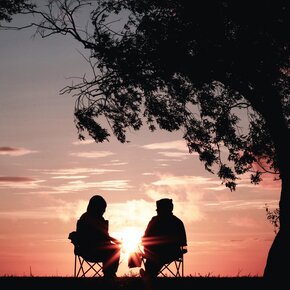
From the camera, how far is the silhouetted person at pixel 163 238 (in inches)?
462

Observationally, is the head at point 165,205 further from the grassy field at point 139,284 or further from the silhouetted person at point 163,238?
the grassy field at point 139,284

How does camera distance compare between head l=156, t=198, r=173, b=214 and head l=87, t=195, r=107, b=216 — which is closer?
head l=87, t=195, r=107, b=216

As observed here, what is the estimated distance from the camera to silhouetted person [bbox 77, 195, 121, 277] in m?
11.3

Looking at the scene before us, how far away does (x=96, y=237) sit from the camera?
37.6 feet

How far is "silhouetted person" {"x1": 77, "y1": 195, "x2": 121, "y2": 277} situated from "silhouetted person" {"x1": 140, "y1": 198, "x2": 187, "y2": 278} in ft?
2.45

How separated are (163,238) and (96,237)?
1439 millimetres

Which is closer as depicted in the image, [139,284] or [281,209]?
[139,284]

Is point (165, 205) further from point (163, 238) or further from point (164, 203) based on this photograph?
point (163, 238)

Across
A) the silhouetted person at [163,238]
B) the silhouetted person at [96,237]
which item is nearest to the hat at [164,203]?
the silhouetted person at [163,238]

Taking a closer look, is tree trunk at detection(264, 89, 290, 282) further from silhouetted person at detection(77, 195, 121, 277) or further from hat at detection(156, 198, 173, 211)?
silhouetted person at detection(77, 195, 121, 277)

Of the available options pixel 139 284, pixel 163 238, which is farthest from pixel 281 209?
pixel 139 284

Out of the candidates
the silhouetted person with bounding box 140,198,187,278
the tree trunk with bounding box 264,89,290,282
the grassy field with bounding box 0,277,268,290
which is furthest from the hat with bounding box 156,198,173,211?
the tree trunk with bounding box 264,89,290,282

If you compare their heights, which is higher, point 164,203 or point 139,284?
point 164,203

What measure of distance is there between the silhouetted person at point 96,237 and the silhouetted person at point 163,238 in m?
0.75
